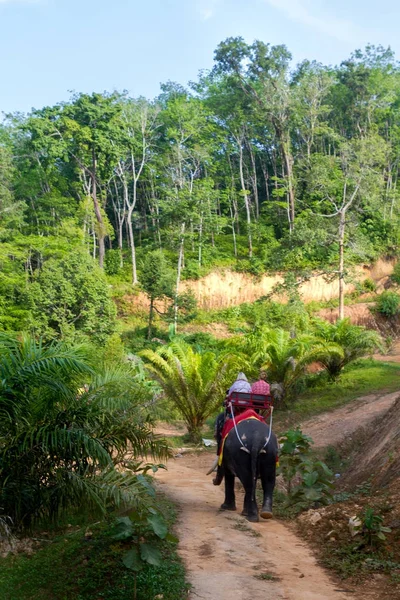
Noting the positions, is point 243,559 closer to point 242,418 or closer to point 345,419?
point 242,418

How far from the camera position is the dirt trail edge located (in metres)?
5.31

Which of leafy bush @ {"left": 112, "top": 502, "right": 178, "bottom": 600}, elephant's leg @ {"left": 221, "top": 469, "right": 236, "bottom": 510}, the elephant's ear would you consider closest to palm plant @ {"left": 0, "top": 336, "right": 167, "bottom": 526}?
leafy bush @ {"left": 112, "top": 502, "right": 178, "bottom": 600}

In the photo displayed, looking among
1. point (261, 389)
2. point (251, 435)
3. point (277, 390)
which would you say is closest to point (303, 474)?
point (251, 435)

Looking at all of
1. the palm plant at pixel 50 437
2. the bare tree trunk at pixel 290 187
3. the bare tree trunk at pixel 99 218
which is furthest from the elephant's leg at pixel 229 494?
the bare tree trunk at pixel 290 187

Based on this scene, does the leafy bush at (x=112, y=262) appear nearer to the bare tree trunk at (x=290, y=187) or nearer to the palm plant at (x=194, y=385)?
the bare tree trunk at (x=290, y=187)

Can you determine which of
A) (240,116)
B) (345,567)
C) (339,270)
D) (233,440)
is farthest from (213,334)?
(345,567)

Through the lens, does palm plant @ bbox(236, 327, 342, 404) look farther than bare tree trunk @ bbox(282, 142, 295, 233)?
No

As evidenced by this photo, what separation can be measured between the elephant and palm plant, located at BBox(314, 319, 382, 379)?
36.4 ft

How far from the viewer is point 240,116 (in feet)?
147

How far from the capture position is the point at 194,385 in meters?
16.4

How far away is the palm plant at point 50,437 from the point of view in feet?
22.1

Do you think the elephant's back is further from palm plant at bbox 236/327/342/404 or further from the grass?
palm plant at bbox 236/327/342/404

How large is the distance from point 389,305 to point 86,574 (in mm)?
29124

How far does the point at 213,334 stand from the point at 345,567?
27.8 m
